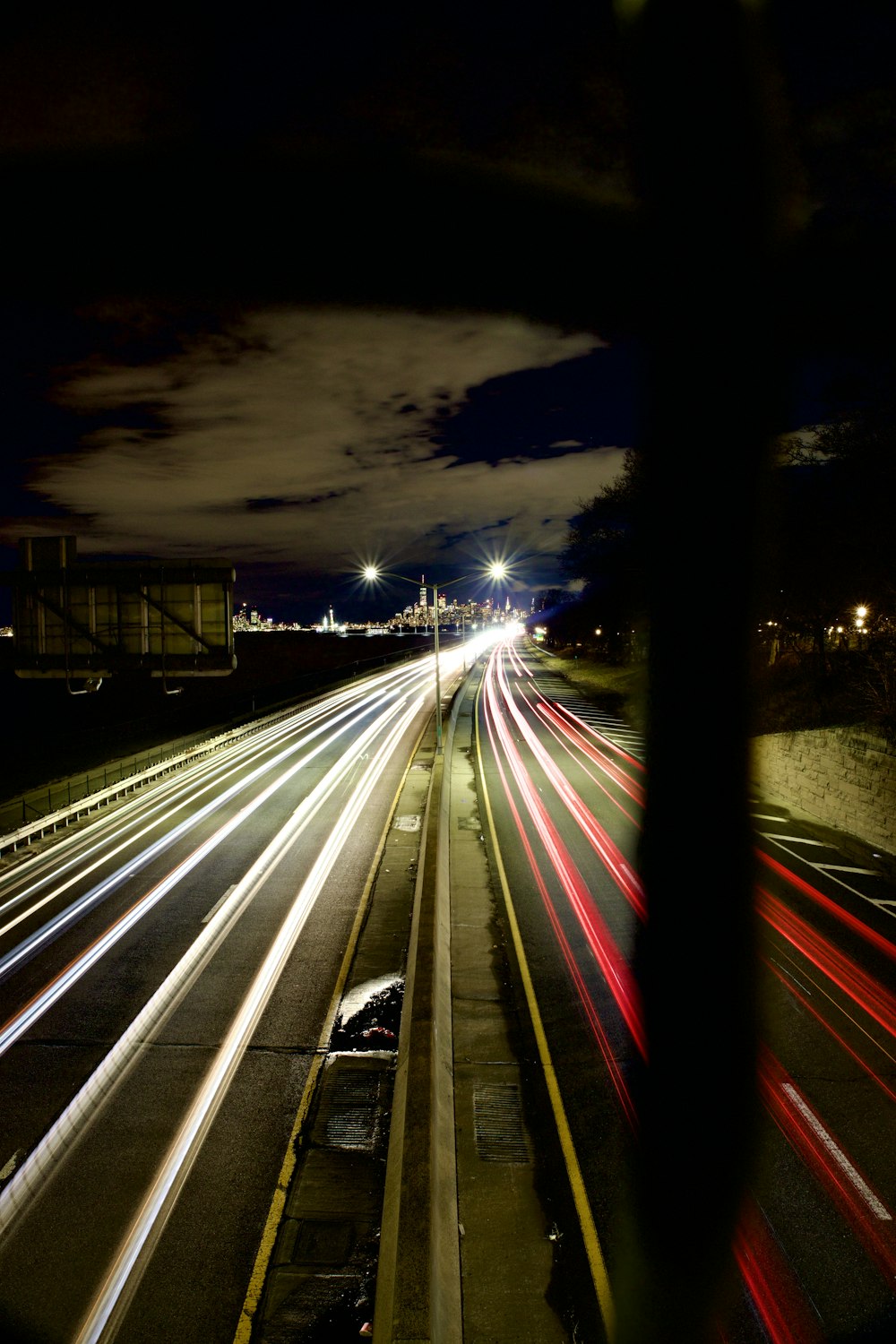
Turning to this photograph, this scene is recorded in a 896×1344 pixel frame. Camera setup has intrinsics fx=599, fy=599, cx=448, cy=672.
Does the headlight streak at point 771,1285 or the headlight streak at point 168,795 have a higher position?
the headlight streak at point 168,795

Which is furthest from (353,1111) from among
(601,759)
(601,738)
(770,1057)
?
(601,738)

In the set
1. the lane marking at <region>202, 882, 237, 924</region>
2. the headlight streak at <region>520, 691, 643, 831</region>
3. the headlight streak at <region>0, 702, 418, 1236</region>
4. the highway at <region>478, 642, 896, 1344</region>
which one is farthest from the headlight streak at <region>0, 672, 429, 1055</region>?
the headlight streak at <region>520, 691, 643, 831</region>

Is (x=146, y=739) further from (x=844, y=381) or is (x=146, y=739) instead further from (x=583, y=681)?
(x=844, y=381)

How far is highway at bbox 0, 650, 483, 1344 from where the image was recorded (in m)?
5.27

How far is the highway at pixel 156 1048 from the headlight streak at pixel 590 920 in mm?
4593

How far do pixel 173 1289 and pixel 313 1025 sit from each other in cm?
374

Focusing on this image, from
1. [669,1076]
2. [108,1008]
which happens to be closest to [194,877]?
[108,1008]

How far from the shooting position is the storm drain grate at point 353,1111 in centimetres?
677

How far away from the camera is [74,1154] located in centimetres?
652

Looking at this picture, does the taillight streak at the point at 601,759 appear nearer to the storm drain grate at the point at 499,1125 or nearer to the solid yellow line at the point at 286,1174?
the solid yellow line at the point at 286,1174

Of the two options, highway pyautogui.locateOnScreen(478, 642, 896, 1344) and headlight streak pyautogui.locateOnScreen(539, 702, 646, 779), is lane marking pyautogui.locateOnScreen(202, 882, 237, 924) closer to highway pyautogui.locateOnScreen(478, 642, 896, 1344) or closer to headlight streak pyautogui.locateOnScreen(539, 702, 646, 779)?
highway pyautogui.locateOnScreen(478, 642, 896, 1344)

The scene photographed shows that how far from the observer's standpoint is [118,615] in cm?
1535

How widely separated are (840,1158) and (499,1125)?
12.0 ft

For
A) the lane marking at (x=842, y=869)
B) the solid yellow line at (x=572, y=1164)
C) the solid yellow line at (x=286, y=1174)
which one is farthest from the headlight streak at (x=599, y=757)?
the solid yellow line at (x=286, y=1174)
